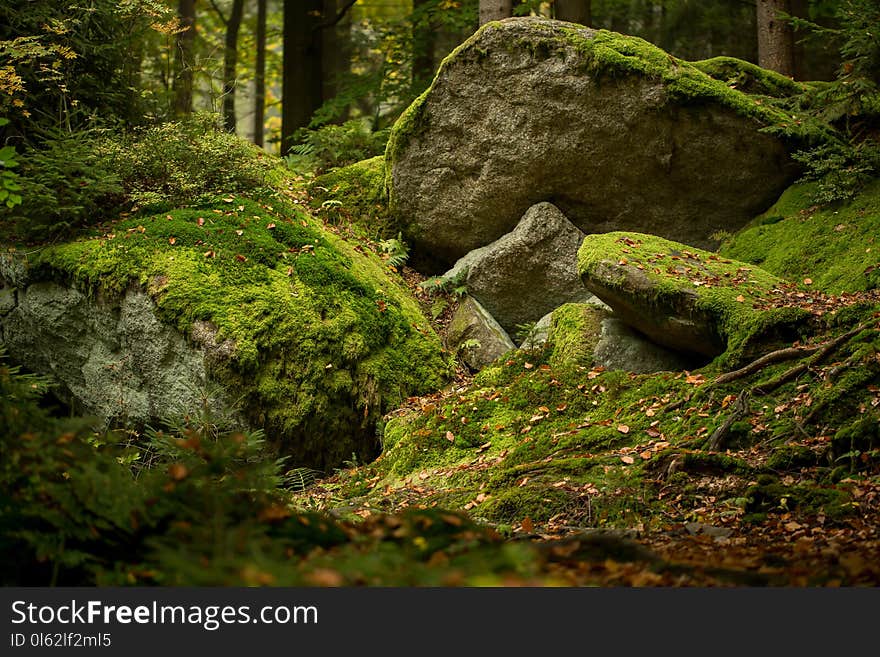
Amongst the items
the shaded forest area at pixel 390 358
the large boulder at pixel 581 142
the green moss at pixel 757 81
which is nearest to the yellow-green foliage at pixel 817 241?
the shaded forest area at pixel 390 358

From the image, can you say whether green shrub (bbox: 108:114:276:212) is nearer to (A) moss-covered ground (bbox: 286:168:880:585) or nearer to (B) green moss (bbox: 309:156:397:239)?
(B) green moss (bbox: 309:156:397:239)

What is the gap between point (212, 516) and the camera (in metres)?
2.53

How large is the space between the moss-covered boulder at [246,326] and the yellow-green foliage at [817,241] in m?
4.09

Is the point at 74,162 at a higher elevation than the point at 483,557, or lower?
higher

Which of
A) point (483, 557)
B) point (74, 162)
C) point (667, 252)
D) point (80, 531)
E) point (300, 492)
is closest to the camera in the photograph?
point (483, 557)

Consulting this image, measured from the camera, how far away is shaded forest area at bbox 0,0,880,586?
8.61 feet

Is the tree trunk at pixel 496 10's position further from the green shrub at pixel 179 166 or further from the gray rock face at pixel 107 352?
the gray rock face at pixel 107 352

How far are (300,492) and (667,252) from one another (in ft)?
14.5

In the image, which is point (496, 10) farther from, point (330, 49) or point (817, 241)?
point (330, 49)

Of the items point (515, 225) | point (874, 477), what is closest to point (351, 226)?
point (515, 225)

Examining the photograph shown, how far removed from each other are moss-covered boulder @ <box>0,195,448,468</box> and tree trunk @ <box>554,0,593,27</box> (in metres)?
6.60

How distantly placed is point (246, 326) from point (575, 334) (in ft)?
11.1

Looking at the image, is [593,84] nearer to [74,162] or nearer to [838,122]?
[838,122]

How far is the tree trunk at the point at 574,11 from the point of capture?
41.3 ft
